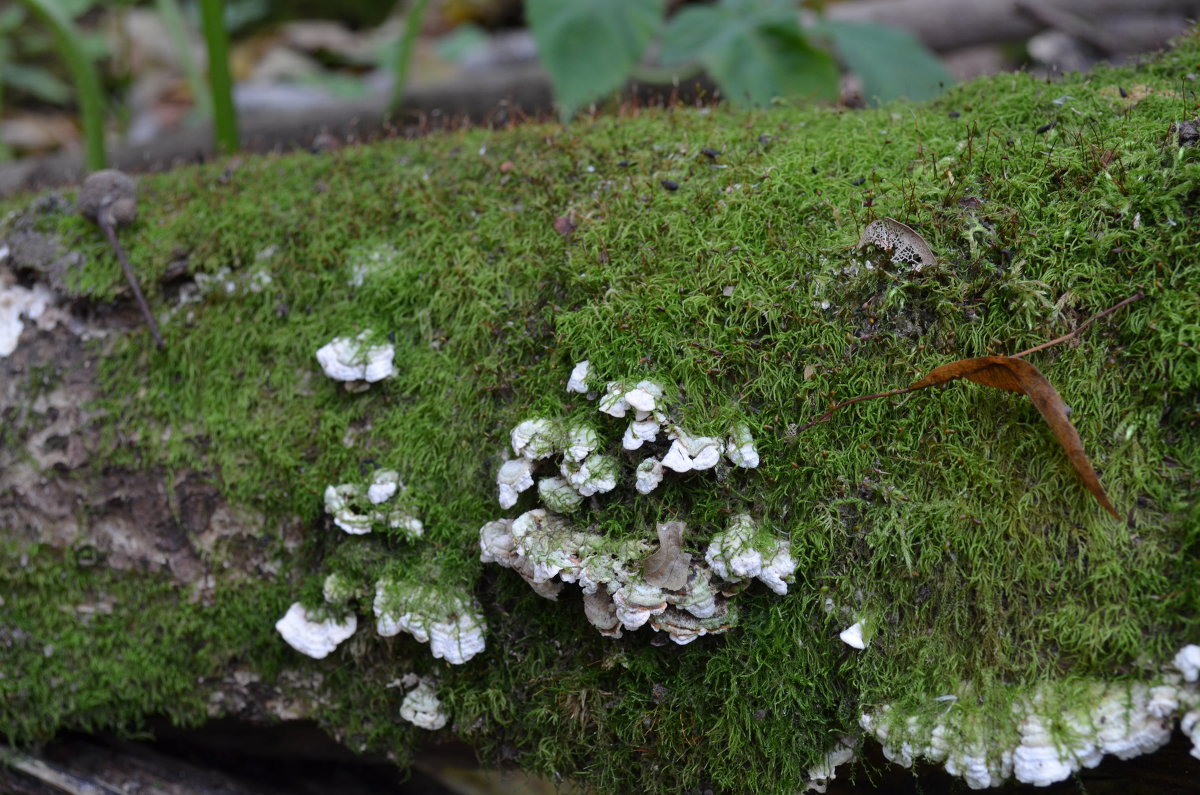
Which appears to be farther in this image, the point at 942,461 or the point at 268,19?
the point at 268,19

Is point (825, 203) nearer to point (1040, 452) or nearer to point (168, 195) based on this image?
point (1040, 452)

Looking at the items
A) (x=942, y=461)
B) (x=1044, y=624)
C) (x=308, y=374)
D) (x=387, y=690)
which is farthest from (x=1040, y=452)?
(x=308, y=374)

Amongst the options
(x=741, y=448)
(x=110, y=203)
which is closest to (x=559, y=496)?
(x=741, y=448)

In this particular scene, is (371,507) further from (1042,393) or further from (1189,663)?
(1189,663)

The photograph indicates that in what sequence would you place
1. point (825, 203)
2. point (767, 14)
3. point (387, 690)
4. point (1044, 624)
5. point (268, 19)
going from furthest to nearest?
point (268, 19)
point (767, 14)
point (387, 690)
point (825, 203)
point (1044, 624)

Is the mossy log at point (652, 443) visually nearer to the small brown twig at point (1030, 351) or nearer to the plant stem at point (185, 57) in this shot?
the small brown twig at point (1030, 351)

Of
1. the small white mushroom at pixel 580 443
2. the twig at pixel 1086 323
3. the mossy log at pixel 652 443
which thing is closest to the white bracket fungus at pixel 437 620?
the mossy log at pixel 652 443
